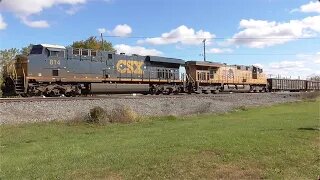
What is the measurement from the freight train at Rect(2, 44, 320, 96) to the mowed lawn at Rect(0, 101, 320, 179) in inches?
425

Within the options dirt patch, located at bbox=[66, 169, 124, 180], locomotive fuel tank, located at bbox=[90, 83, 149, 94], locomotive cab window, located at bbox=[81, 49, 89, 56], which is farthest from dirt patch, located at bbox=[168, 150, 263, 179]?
locomotive cab window, located at bbox=[81, 49, 89, 56]

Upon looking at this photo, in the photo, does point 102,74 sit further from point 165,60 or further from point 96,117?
point 96,117

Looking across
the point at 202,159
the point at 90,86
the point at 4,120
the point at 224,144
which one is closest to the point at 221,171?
the point at 202,159

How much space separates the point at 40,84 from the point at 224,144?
16337 mm

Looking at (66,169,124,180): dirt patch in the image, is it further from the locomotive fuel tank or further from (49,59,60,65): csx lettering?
the locomotive fuel tank

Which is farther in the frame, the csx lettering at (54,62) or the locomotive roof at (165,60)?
the locomotive roof at (165,60)

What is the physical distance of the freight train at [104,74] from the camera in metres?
24.0

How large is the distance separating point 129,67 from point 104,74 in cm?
293

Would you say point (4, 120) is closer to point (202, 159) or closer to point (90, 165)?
point (90, 165)

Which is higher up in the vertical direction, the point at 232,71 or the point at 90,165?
the point at 232,71

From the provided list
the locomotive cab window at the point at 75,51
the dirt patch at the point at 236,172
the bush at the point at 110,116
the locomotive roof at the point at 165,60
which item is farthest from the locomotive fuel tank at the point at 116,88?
A: the dirt patch at the point at 236,172

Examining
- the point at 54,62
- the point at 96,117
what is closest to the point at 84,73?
the point at 54,62

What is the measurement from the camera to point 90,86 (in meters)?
27.4

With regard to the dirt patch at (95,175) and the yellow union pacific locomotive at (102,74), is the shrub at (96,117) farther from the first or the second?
the dirt patch at (95,175)
